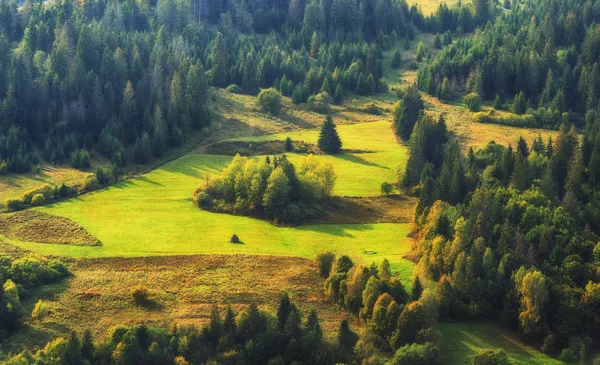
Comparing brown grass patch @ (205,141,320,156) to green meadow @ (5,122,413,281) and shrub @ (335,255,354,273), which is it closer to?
green meadow @ (5,122,413,281)

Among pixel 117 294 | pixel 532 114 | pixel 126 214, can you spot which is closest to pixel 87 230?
pixel 126 214

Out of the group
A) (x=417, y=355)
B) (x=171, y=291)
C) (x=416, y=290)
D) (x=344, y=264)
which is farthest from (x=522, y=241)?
(x=171, y=291)

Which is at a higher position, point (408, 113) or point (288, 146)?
point (408, 113)

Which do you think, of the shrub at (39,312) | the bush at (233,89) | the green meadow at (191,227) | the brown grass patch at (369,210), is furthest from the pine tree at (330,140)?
the shrub at (39,312)

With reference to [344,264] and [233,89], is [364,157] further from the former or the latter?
[344,264]

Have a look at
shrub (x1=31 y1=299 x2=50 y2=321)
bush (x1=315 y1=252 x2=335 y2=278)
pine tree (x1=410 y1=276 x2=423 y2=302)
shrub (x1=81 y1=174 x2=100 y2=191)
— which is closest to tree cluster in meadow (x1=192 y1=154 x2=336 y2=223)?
shrub (x1=81 y1=174 x2=100 y2=191)

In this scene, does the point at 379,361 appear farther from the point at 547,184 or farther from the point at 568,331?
the point at 547,184
